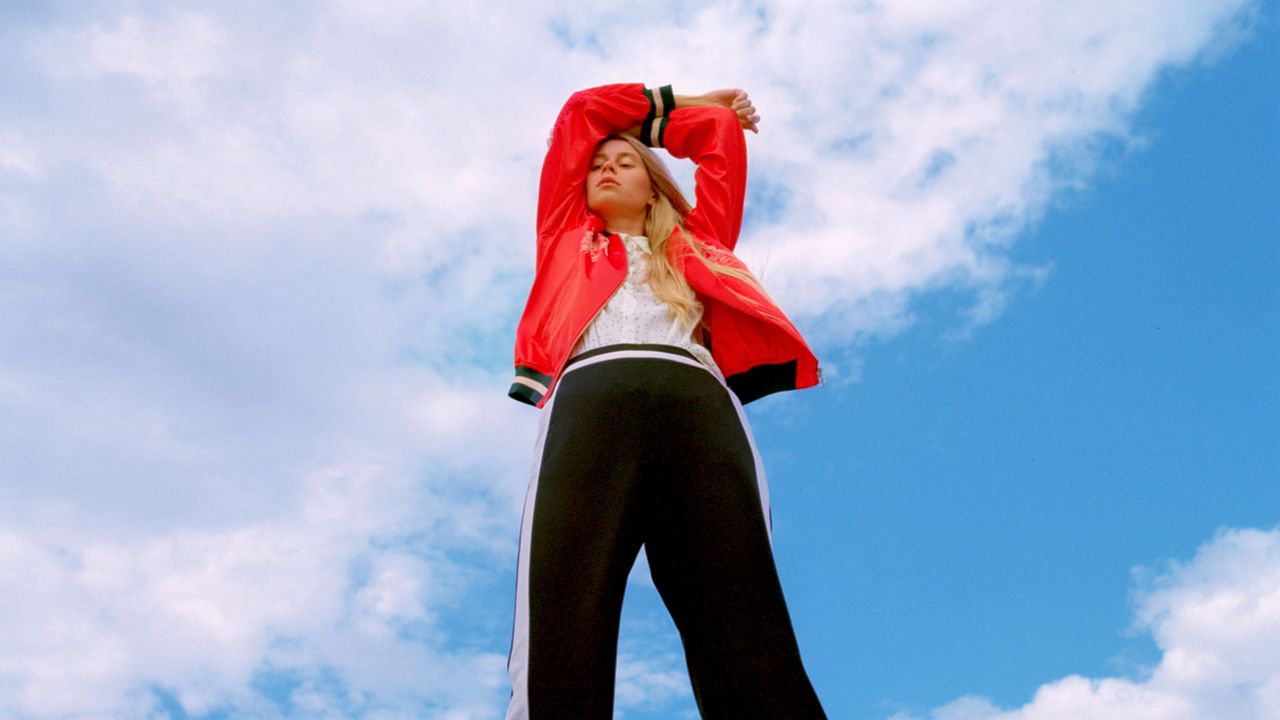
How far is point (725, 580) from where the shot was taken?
11.0ft

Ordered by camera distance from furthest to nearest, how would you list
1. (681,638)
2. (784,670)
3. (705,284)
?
(705,284), (681,638), (784,670)

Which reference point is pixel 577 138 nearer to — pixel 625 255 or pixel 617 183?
pixel 617 183

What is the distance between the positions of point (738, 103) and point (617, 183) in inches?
28.0

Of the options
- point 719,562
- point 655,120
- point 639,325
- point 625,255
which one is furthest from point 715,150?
point 719,562

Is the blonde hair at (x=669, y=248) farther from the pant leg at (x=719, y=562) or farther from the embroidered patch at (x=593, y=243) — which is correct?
the pant leg at (x=719, y=562)

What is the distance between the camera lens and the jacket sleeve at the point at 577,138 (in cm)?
436

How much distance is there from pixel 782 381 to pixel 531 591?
1250 mm

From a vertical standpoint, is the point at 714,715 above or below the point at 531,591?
below

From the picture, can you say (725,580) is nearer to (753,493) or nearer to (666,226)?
(753,493)

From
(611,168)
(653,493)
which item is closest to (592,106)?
(611,168)

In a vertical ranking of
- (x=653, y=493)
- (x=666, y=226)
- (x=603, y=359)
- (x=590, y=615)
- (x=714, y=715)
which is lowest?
(x=714, y=715)

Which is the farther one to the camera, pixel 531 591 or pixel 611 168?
pixel 611 168

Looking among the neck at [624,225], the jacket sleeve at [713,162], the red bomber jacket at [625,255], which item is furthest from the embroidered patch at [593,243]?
the jacket sleeve at [713,162]

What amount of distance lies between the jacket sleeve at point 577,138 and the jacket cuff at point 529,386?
0.48m
